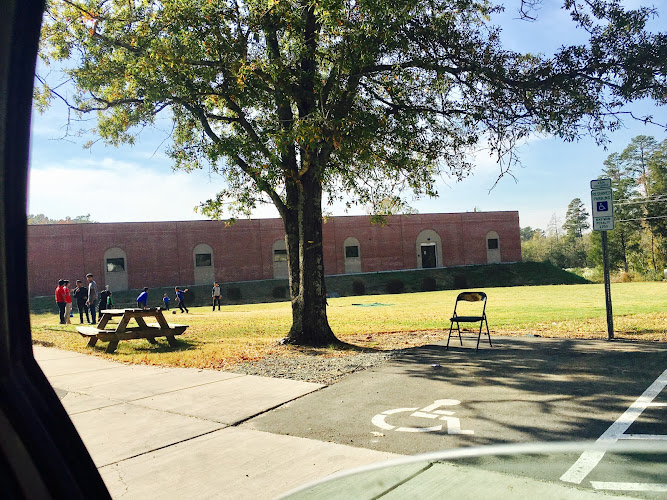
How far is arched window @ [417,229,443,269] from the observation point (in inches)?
1999

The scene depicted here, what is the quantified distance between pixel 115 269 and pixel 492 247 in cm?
3530

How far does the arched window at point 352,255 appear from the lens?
160ft

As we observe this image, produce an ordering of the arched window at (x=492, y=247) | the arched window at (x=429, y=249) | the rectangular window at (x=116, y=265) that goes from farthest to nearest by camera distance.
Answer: the arched window at (x=492, y=247) → the arched window at (x=429, y=249) → the rectangular window at (x=116, y=265)

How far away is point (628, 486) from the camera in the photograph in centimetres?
118

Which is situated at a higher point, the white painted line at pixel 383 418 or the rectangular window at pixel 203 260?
the rectangular window at pixel 203 260

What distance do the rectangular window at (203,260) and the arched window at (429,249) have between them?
64.8 feet

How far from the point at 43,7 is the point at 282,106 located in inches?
369

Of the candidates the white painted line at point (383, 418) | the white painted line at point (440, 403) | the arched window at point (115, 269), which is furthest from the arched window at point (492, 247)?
the white painted line at point (383, 418)

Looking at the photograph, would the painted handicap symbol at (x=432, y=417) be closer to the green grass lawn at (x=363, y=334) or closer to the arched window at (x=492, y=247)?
the green grass lawn at (x=363, y=334)

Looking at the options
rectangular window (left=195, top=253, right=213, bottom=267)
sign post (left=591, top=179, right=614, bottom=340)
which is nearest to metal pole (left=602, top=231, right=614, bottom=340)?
sign post (left=591, top=179, right=614, bottom=340)

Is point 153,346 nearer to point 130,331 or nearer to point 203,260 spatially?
point 130,331

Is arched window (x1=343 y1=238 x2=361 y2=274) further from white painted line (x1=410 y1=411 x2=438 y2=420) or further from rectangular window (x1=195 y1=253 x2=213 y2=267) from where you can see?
white painted line (x1=410 y1=411 x2=438 y2=420)

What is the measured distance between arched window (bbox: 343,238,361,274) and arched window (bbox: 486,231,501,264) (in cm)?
1348

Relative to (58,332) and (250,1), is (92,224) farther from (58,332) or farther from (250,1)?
(250,1)
